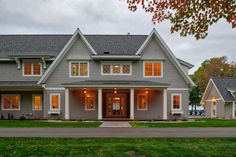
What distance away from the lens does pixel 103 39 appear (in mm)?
36844

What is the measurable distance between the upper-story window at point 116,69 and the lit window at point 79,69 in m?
1.60

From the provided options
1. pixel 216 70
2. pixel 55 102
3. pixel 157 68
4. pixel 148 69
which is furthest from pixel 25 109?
pixel 216 70

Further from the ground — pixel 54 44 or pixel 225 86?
pixel 54 44

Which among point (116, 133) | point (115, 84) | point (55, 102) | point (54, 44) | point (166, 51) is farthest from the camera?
point (54, 44)

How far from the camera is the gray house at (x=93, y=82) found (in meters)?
32.0

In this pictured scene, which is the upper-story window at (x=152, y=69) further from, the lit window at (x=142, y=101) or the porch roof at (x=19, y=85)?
the porch roof at (x=19, y=85)

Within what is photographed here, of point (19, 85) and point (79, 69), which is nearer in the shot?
point (19, 85)

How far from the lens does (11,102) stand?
3406cm

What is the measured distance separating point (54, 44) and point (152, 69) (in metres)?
11.1

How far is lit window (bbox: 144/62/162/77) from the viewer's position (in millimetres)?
32875

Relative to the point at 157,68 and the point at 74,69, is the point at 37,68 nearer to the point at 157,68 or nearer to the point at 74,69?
the point at 74,69

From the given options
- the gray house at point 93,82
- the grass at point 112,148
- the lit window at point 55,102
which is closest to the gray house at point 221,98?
the gray house at point 93,82

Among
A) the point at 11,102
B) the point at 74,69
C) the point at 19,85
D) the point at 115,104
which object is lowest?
the point at 115,104

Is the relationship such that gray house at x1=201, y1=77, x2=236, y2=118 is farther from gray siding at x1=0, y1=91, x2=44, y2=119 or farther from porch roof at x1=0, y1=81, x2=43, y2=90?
porch roof at x1=0, y1=81, x2=43, y2=90
